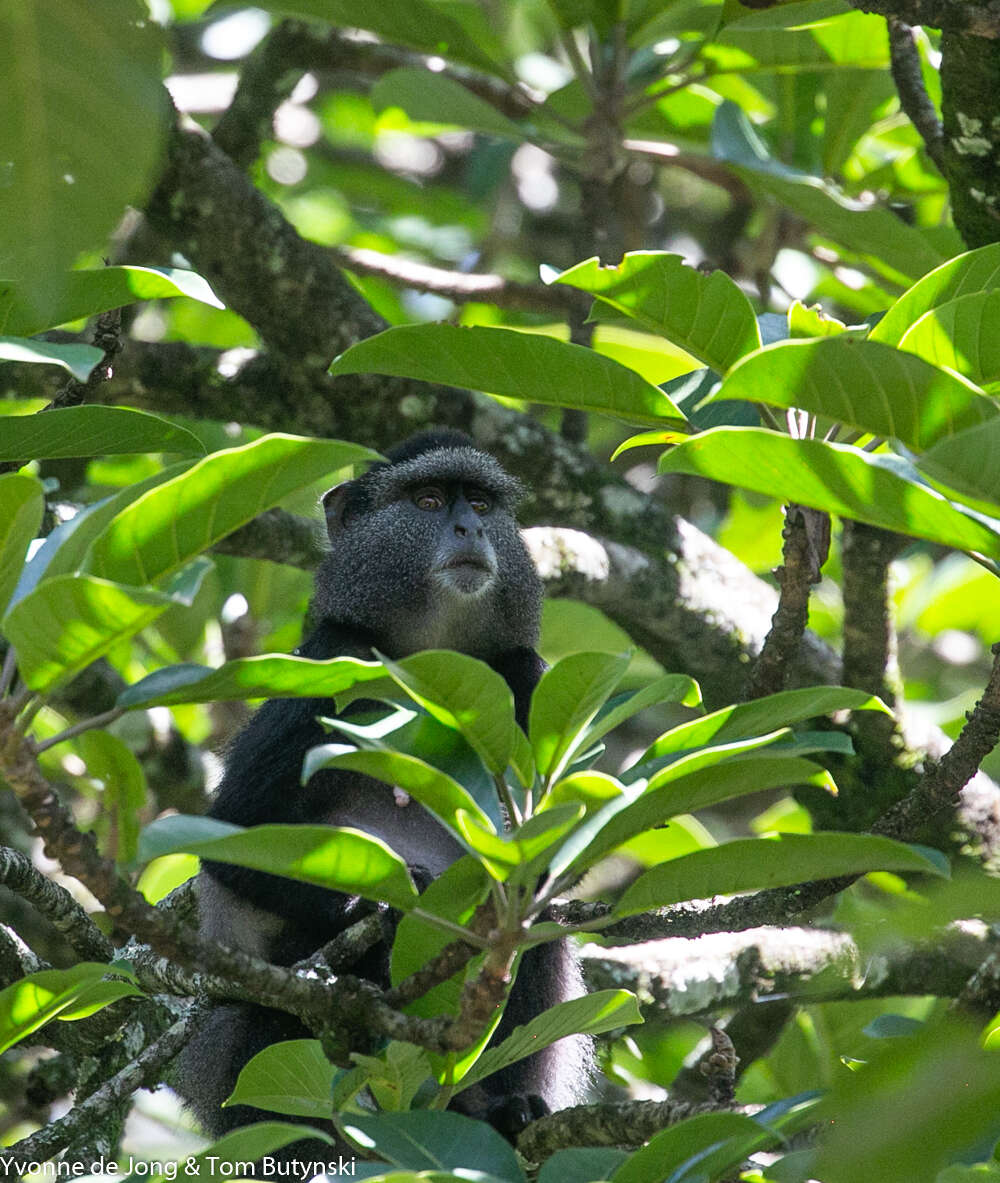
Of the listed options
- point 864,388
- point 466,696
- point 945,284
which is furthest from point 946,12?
point 466,696

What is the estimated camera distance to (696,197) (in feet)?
30.3

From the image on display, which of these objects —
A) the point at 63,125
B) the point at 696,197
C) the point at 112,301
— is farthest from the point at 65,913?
the point at 696,197

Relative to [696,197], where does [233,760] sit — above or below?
below

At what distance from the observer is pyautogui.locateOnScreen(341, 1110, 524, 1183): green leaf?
2.13m

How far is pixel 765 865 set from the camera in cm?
205

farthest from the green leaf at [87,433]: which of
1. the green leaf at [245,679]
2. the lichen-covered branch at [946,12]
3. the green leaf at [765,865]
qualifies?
the lichen-covered branch at [946,12]

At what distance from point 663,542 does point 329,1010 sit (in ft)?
10.4

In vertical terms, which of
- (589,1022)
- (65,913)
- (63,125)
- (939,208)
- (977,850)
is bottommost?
(977,850)

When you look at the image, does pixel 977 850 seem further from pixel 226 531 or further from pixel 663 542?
A: pixel 226 531

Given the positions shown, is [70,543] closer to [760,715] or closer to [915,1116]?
[760,715]

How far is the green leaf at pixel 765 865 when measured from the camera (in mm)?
1948

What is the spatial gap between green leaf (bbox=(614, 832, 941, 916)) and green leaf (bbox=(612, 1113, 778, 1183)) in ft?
1.02

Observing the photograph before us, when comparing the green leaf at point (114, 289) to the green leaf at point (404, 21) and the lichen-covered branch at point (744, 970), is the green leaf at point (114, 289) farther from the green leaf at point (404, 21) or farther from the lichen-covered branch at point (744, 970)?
the lichen-covered branch at point (744, 970)

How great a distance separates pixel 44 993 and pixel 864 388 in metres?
1.61
